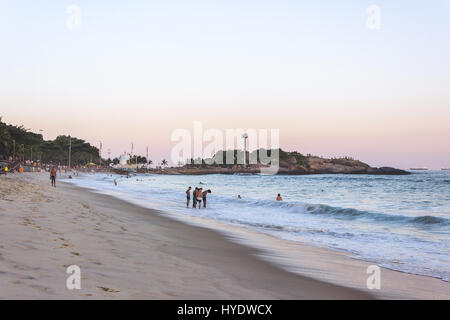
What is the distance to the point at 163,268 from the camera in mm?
6957

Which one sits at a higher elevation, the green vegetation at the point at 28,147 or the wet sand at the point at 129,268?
the green vegetation at the point at 28,147

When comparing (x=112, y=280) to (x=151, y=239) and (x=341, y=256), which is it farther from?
(x=341, y=256)

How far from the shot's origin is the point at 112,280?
5.67m

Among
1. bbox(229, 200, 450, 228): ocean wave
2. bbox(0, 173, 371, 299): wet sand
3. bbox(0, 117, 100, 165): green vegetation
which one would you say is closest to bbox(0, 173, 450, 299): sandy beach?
bbox(0, 173, 371, 299): wet sand

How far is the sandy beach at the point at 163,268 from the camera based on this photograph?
532 centimetres

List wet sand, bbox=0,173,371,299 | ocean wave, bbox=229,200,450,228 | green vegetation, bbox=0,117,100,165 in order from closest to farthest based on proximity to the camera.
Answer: wet sand, bbox=0,173,371,299, ocean wave, bbox=229,200,450,228, green vegetation, bbox=0,117,100,165

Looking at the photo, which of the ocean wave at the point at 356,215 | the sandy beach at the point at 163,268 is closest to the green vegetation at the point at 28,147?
the ocean wave at the point at 356,215

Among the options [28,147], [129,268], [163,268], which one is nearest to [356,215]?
[163,268]

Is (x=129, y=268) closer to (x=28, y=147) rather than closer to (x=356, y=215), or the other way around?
(x=356, y=215)

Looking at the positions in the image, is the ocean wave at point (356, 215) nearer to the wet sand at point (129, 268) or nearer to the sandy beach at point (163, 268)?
the sandy beach at point (163, 268)

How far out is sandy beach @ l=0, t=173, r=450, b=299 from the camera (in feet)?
17.5

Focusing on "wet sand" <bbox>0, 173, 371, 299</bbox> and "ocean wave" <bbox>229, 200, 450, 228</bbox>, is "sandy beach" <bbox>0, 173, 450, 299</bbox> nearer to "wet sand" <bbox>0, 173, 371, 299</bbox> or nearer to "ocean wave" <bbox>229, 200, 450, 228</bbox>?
"wet sand" <bbox>0, 173, 371, 299</bbox>
